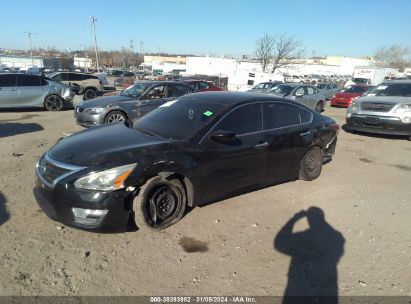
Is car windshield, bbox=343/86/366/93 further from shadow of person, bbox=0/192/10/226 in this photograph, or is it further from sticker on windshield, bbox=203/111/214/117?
shadow of person, bbox=0/192/10/226

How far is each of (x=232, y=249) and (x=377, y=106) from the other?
26.9 ft

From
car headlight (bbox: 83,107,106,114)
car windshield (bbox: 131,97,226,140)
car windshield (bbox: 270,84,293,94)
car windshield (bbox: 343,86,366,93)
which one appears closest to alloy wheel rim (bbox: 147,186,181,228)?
car windshield (bbox: 131,97,226,140)

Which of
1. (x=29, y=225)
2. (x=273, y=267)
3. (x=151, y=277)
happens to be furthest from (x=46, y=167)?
(x=273, y=267)

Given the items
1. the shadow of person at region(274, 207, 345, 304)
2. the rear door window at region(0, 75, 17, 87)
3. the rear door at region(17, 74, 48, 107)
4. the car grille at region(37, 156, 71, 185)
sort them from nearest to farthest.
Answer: the shadow of person at region(274, 207, 345, 304) → the car grille at region(37, 156, 71, 185) → the rear door window at region(0, 75, 17, 87) → the rear door at region(17, 74, 48, 107)

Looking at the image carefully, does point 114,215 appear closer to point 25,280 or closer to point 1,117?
point 25,280

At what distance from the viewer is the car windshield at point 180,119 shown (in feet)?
13.7

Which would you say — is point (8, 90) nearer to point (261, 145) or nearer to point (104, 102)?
point (104, 102)

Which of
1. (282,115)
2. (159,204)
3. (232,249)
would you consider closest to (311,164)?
(282,115)

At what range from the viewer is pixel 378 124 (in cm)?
964

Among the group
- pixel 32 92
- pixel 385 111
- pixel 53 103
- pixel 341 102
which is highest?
pixel 385 111

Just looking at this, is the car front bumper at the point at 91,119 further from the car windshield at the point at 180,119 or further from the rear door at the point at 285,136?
the rear door at the point at 285,136

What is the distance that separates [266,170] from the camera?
15.6 feet

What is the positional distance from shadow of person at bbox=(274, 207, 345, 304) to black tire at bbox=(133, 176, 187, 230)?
1225 millimetres

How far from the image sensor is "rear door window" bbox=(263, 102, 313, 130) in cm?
481
